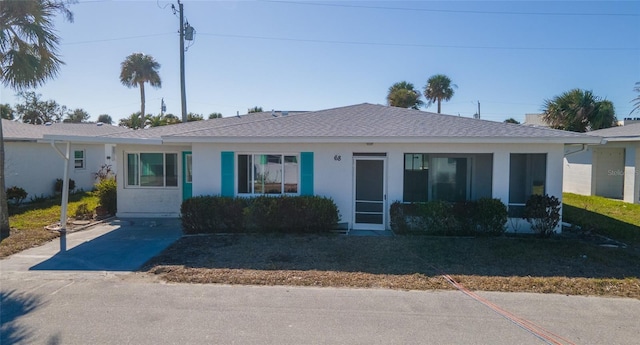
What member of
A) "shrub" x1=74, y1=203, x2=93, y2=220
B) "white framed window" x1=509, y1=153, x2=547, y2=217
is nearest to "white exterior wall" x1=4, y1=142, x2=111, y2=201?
"shrub" x1=74, y1=203, x2=93, y2=220

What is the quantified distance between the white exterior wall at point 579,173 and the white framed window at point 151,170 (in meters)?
17.5

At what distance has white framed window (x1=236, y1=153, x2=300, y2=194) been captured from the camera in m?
10.5

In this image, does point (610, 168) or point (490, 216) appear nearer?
point (490, 216)

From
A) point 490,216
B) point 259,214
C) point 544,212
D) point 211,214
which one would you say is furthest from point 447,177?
point 211,214

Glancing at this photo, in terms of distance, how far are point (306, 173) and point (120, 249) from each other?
4844 millimetres

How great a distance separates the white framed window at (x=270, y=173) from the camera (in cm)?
1045

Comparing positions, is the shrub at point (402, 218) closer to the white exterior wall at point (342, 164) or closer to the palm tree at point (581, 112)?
the white exterior wall at point (342, 164)

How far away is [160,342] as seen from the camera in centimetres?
418

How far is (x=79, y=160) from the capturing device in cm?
1973

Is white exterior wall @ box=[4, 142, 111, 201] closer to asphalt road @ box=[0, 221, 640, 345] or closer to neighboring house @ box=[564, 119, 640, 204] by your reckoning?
asphalt road @ box=[0, 221, 640, 345]

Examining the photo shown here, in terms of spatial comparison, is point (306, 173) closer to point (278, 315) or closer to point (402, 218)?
point (402, 218)

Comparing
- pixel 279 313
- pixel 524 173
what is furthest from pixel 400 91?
pixel 279 313

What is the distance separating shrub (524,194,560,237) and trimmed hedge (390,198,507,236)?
2.11 feet

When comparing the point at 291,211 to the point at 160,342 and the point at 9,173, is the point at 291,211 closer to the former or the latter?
the point at 160,342
